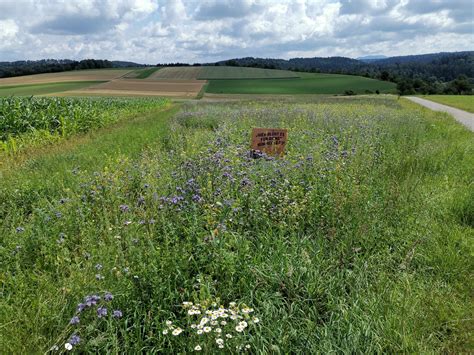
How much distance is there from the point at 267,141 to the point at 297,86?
2702 inches

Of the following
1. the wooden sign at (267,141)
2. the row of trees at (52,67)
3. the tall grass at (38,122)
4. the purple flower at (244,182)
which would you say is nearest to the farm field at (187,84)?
the row of trees at (52,67)

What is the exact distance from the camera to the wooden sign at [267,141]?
24.0 ft

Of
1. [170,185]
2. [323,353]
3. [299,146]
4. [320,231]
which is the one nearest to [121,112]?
[299,146]

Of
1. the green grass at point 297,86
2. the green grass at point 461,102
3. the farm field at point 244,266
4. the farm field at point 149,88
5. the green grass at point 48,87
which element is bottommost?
the green grass at point 297,86

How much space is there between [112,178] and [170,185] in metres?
0.88

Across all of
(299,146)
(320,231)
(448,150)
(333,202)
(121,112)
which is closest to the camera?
(320,231)

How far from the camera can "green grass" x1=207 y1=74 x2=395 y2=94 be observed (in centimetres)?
6538

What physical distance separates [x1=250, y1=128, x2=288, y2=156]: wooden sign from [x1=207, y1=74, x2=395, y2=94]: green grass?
55287 mm

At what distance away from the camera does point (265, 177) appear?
515 cm

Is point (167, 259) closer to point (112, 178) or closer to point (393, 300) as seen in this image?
point (393, 300)

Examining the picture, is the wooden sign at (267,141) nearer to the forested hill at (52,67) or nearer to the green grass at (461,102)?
the green grass at (461,102)

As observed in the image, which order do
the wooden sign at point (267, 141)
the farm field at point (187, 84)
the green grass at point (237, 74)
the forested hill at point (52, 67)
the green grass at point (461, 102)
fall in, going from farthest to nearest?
the forested hill at point (52, 67), the green grass at point (237, 74), the farm field at point (187, 84), the green grass at point (461, 102), the wooden sign at point (267, 141)

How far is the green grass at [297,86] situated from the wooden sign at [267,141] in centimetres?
5529

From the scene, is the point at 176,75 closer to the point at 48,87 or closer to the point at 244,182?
the point at 48,87
